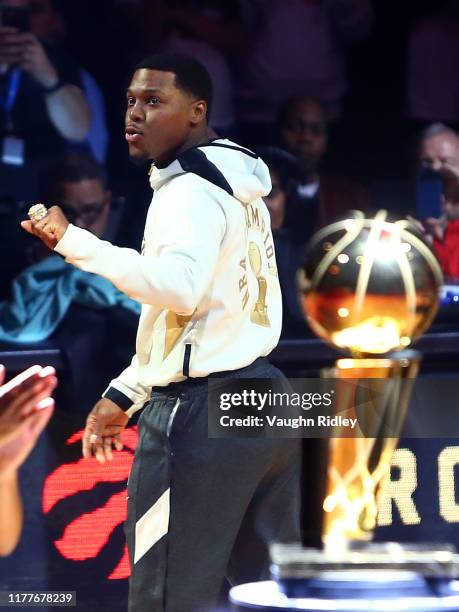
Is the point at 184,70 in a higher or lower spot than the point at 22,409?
higher

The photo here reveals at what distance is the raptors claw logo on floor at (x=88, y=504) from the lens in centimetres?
348

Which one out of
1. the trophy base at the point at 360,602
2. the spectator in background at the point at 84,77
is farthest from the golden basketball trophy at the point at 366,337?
the spectator in background at the point at 84,77

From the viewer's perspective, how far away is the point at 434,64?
443cm

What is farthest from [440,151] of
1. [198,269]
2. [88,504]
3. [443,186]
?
[198,269]

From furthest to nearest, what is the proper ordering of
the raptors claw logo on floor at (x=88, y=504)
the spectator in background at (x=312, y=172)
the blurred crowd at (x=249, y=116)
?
the spectator in background at (x=312, y=172) < the blurred crowd at (x=249, y=116) < the raptors claw logo on floor at (x=88, y=504)

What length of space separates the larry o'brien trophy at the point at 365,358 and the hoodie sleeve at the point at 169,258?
10.8 inches

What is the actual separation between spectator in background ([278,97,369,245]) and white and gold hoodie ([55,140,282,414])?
58.4 inches

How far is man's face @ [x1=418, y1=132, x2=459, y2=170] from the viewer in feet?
13.8

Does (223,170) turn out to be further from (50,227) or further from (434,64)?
(434,64)

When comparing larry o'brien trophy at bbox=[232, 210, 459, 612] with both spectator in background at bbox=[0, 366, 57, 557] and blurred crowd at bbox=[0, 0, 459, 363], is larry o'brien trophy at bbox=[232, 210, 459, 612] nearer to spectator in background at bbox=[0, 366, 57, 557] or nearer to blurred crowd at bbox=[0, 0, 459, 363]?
spectator in background at bbox=[0, 366, 57, 557]

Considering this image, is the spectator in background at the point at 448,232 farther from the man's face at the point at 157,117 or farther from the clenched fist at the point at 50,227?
the clenched fist at the point at 50,227

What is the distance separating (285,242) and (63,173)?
72cm

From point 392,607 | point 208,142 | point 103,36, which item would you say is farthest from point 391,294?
point 103,36

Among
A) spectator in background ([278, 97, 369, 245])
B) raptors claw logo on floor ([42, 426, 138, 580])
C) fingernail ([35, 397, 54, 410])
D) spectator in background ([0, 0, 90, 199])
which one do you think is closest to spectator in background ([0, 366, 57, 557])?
fingernail ([35, 397, 54, 410])
